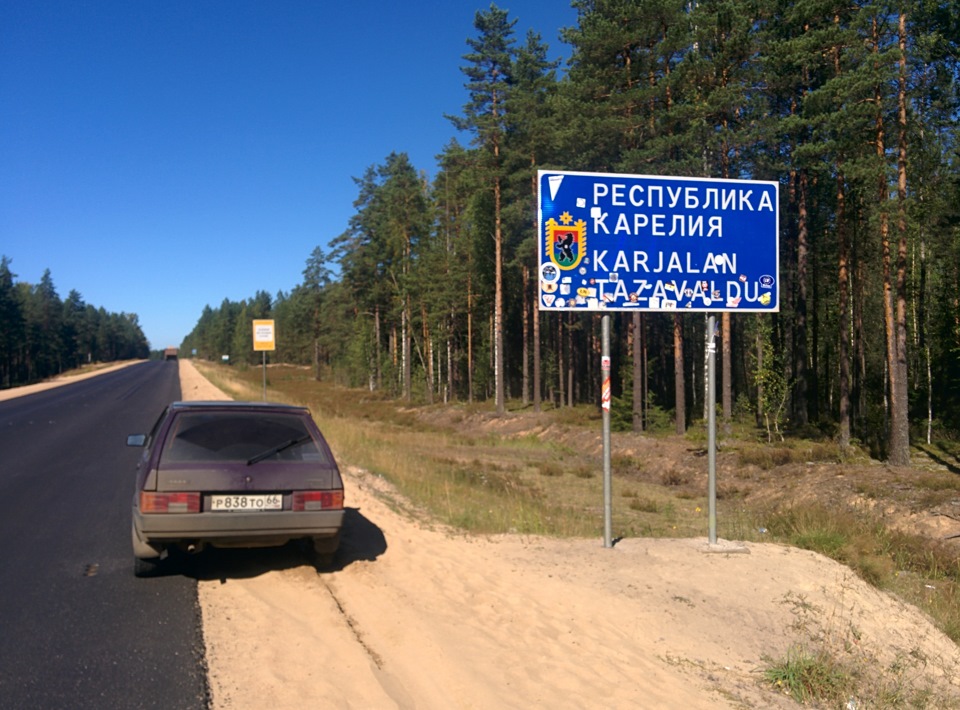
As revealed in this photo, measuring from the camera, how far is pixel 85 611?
222 inches

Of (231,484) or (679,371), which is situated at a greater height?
(679,371)

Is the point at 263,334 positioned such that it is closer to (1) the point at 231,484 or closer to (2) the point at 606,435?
(2) the point at 606,435

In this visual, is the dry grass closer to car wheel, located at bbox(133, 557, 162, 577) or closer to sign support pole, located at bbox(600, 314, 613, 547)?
sign support pole, located at bbox(600, 314, 613, 547)

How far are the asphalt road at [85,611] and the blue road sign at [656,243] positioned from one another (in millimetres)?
5280

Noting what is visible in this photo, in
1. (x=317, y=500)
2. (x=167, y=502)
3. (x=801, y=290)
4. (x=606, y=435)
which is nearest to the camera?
(x=167, y=502)

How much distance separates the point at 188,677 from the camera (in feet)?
14.6

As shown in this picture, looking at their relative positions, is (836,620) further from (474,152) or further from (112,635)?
(474,152)

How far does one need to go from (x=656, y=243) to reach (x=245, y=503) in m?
5.88

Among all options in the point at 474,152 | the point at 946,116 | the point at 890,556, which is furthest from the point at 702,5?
the point at 890,556

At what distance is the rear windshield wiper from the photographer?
633 cm

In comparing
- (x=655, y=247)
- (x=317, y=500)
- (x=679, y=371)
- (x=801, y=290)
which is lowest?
(x=317, y=500)

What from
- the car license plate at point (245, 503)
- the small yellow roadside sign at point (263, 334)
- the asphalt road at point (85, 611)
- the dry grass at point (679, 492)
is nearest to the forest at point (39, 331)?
the small yellow roadside sign at point (263, 334)

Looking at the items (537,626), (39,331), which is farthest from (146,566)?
(39,331)

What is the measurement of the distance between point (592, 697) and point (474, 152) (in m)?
32.0
